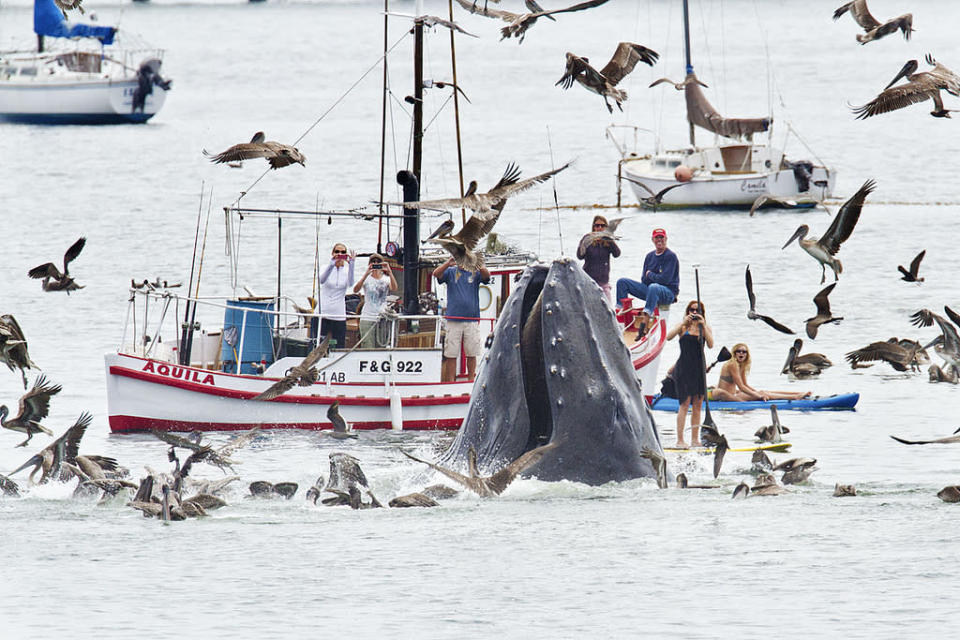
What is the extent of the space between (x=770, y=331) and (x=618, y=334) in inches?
782

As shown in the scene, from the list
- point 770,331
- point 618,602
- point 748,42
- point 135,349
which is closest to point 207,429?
point 135,349

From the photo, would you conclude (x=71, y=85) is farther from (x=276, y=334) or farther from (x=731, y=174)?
(x=276, y=334)

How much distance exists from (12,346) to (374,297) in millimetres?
5485

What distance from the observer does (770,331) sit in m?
32.3

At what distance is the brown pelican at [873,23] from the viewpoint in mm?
19109

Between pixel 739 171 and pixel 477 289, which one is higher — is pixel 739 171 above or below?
above

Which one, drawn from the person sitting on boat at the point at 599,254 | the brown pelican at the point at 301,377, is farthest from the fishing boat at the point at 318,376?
the brown pelican at the point at 301,377

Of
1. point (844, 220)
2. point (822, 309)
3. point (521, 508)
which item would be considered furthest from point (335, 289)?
point (844, 220)

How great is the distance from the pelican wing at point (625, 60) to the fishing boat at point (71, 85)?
72.9m

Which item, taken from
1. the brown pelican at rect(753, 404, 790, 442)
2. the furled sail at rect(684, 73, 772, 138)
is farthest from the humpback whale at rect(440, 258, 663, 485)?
the furled sail at rect(684, 73, 772, 138)

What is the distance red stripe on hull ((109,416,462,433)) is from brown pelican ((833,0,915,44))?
25.7ft

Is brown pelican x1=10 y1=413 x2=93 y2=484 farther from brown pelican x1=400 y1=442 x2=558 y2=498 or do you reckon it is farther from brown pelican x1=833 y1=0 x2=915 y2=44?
brown pelican x1=833 y1=0 x2=915 y2=44

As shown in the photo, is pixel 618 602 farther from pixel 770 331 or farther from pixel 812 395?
pixel 770 331

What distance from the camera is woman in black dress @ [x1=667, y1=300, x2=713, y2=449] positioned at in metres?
20.0
